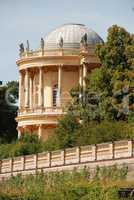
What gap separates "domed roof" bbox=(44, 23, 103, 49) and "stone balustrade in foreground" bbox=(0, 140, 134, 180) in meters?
30.7

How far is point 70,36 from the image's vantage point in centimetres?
8638

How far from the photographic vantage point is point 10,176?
5269cm

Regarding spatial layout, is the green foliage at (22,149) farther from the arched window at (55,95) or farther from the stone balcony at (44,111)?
the arched window at (55,95)

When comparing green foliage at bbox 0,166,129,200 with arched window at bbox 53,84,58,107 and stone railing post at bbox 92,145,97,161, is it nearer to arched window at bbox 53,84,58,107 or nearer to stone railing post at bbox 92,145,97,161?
stone railing post at bbox 92,145,97,161

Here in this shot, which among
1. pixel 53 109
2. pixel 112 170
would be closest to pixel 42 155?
pixel 112 170

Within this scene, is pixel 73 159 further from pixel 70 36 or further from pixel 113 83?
pixel 70 36

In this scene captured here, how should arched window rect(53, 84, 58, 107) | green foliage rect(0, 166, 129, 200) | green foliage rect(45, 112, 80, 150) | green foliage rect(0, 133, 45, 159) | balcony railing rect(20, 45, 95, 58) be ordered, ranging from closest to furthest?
green foliage rect(0, 166, 129, 200) → green foliage rect(45, 112, 80, 150) → green foliage rect(0, 133, 45, 159) → balcony railing rect(20, 45, 95, 58) → arched window rect(53, 84, 58, 107)

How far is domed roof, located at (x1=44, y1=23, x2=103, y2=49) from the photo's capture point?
85.1m

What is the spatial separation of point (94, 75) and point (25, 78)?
21364 mm

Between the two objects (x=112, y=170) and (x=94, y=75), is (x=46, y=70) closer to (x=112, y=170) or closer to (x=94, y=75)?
(x=94, y=75)

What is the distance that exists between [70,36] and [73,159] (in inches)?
1626

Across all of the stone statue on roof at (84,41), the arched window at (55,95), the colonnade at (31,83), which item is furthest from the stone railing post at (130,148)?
the arched window at (55,95)

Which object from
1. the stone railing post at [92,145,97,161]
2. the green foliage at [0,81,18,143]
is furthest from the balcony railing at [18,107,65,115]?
the stone railing post at [92,145,97,161]

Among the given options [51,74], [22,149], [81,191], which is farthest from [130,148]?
[51,74]
